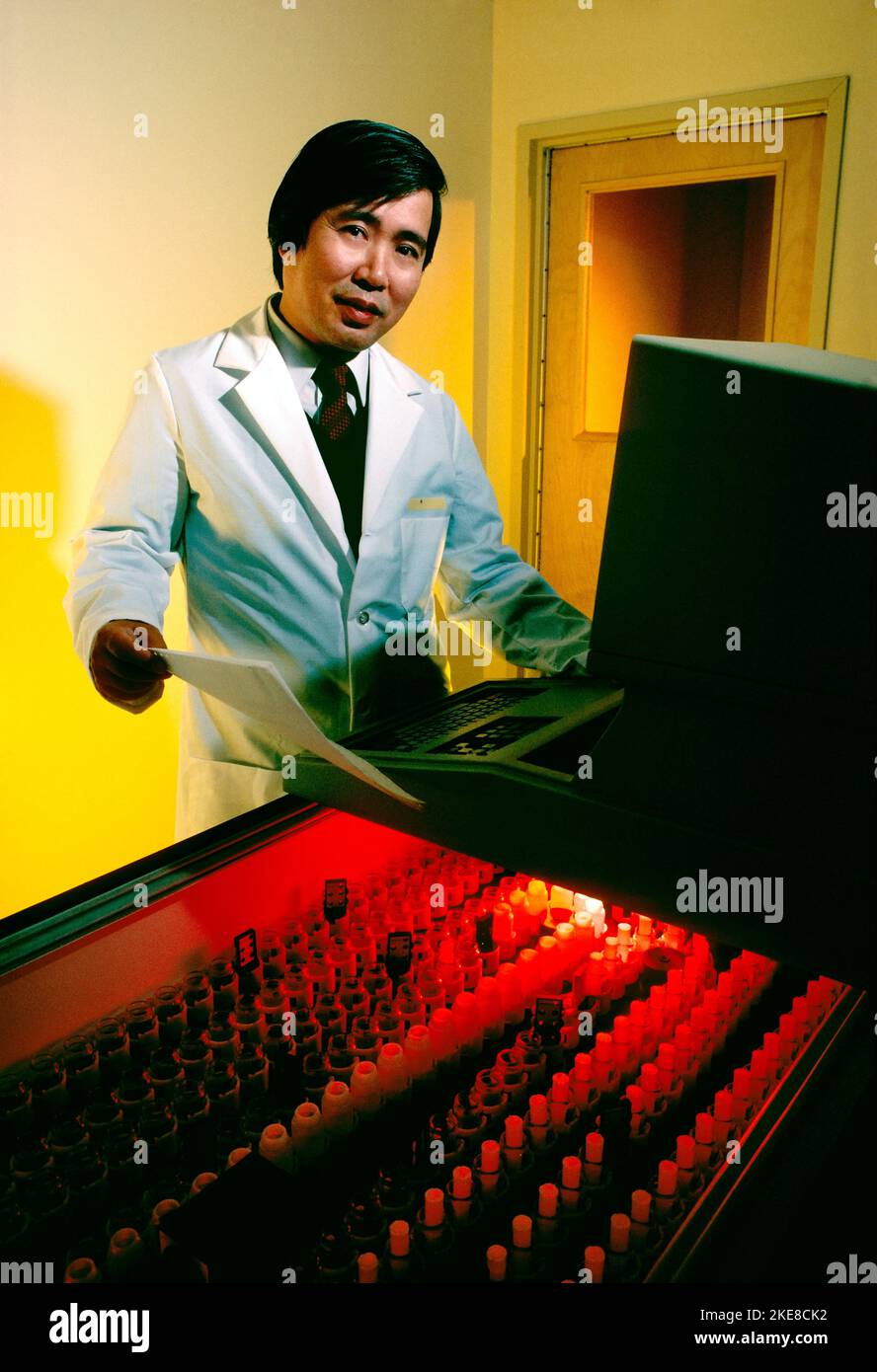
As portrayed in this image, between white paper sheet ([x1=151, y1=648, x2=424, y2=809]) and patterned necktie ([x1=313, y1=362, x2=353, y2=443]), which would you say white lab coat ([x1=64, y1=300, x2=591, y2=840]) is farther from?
white paper sheet ([x1=151, y1=648, x2=424, y2=809])

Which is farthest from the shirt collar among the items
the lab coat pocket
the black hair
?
the lab coat pocket

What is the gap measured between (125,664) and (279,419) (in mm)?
782

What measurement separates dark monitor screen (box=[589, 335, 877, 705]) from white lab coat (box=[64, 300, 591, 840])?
26.4 inches

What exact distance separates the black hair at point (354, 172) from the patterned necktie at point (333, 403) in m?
0.24

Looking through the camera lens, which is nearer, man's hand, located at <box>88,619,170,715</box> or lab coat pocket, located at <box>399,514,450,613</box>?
man's hand, located at <box>88,619,170,715</box>

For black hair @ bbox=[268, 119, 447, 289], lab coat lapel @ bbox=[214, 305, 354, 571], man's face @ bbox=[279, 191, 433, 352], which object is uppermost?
black hair @ bbox=[268, 119, 447, 289]

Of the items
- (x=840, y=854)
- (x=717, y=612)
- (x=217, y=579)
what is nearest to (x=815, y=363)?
(x=717, y=612)

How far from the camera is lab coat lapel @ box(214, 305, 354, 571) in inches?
67.8

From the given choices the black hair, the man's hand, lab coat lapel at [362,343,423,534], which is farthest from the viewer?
lab coat lapel at [362,343,423,534]

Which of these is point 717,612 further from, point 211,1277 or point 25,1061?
point 25,1061

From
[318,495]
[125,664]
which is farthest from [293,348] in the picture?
[125,664]

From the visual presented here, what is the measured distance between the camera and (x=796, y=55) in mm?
2996

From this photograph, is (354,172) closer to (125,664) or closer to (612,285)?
(125,664)

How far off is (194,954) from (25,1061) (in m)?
0.20
